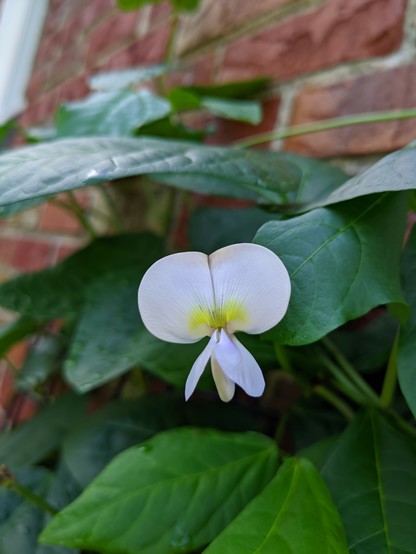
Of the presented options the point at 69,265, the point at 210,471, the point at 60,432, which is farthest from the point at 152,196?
the point at 210,471

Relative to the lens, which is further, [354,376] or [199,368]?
[354,376]

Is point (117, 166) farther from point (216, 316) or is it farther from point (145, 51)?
point (145, 51)

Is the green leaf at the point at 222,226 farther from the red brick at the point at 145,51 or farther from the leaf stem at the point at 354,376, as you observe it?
the red brick at the point at 145,51

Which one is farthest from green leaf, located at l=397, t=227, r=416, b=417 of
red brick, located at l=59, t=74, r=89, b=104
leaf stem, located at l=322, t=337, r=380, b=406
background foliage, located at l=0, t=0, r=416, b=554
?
red brick, located at l=59, t=74, r=89, b=104

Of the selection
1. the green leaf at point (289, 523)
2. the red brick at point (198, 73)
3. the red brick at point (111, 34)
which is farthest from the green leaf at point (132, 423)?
the red brick at point (111, 34)

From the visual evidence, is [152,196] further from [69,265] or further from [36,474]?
[36,474]

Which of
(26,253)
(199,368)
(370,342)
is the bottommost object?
(26,253)

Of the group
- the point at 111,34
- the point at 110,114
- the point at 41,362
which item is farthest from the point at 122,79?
the point at 111,34
